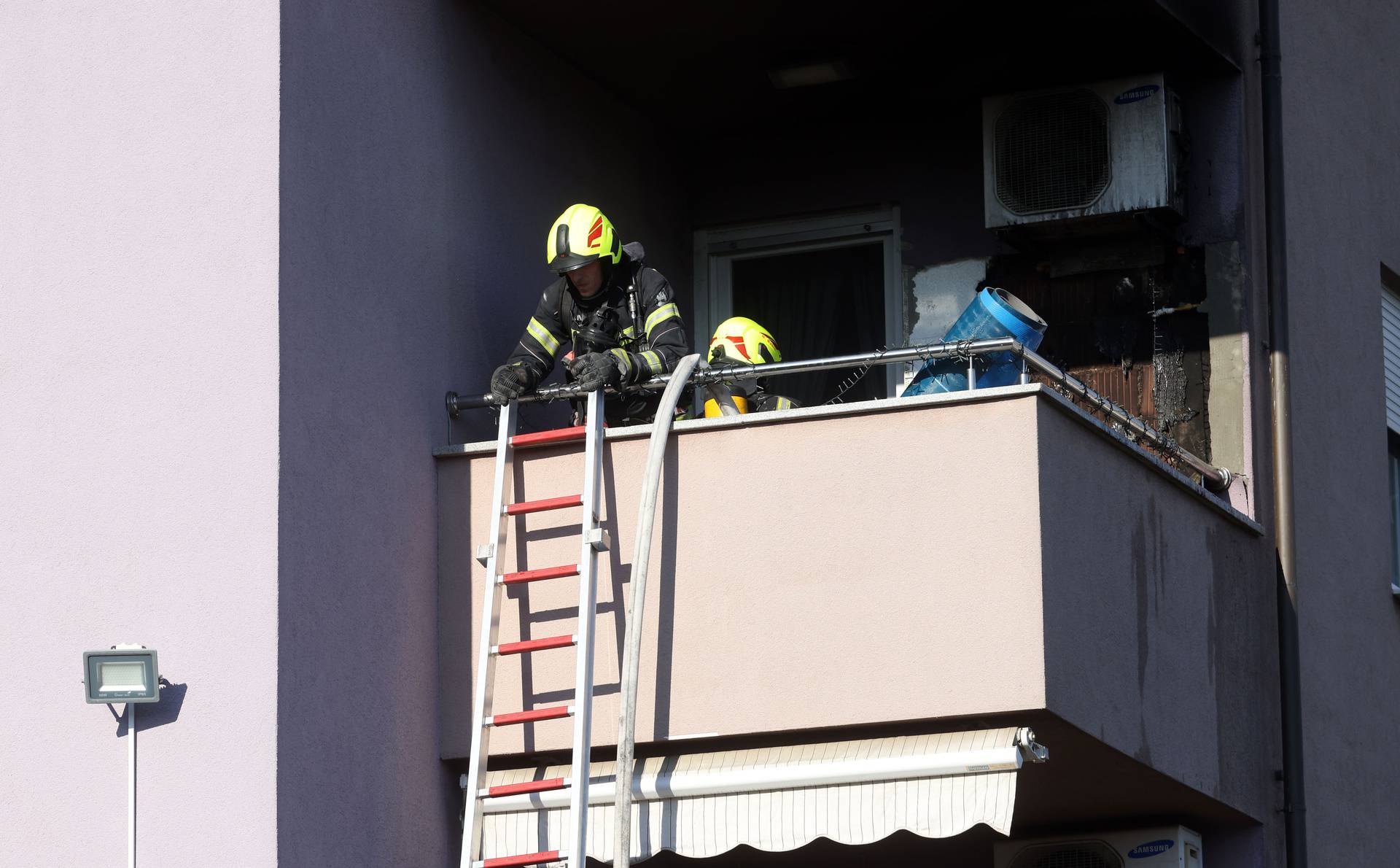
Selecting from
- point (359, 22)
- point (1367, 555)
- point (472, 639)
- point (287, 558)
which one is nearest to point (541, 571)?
point (472, 639)

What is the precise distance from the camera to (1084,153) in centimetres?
1201

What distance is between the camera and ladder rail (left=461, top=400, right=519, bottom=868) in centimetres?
971

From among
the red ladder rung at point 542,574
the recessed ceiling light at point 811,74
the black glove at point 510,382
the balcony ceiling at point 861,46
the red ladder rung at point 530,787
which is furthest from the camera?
the recessed ceiling light at point 811,74

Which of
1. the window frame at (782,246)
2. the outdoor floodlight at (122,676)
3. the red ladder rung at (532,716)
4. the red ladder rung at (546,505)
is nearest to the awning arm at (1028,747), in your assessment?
the red ladder rung at (532,716)

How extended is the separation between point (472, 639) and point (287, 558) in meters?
1.16

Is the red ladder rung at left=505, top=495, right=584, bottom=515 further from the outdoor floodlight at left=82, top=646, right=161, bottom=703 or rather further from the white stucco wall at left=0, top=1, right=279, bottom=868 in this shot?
the outdoor floodlight at left=82, top=646, right=161, bottom=703

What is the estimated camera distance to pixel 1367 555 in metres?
12.7

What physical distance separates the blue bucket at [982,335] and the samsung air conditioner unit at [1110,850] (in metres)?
2.10

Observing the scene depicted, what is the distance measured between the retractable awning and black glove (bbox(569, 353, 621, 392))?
157cm

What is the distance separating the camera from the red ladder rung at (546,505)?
9.97 m

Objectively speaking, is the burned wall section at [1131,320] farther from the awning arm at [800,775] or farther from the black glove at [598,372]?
the black glove at [598,372]

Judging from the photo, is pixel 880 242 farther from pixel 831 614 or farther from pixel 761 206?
pixel 831 614

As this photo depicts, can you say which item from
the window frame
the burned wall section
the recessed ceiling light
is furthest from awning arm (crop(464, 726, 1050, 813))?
the recessed ceiling light

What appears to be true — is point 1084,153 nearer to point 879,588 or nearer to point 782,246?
point 782,246
